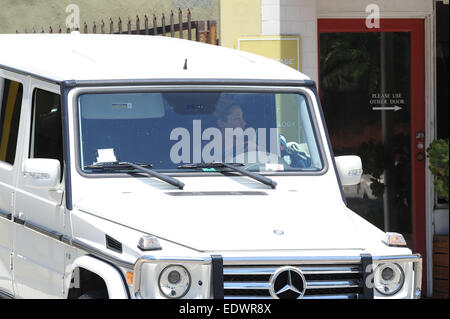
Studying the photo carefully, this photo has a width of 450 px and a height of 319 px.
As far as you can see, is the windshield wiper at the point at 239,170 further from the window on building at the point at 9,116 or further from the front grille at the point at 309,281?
the window on building at the point at 9,116

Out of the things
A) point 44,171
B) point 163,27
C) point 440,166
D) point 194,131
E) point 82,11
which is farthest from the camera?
point 82,11

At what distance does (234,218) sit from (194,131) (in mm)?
887

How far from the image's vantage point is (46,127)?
6570 mm

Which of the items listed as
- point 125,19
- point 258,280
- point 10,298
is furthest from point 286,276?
point 125,19

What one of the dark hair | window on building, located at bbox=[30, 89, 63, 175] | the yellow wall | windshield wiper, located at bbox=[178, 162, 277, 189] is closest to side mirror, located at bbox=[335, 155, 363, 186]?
windshield wiper, located at bbox=[178, 162, 277, 189]

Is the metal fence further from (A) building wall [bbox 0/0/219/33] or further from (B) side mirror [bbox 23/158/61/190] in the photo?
(B) side mirror [bbox 23/158/61/190]

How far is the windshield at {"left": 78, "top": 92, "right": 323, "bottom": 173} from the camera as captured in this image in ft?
20.4

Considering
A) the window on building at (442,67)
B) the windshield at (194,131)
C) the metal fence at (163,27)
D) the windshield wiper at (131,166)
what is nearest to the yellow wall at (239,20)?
the metal fence at (163,27)

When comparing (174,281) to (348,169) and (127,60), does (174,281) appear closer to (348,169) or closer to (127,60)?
(348,169)

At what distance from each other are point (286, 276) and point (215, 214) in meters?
0.57

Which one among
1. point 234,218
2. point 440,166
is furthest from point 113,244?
point 440,166

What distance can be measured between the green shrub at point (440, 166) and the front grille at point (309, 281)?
4.46 m

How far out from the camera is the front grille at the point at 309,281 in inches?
208

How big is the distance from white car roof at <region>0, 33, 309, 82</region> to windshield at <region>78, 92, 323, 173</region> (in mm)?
146
